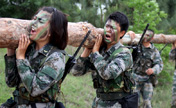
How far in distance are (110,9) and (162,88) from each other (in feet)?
12.8

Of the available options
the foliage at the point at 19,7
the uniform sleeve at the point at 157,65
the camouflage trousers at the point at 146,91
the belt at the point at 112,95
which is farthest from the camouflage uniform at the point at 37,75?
the foliage at the point at 19,7

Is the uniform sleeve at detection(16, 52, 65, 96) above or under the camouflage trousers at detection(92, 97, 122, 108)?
above

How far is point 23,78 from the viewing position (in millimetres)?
1877

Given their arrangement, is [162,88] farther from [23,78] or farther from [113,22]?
[23,78]

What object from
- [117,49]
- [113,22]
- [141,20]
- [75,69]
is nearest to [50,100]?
[75,69]

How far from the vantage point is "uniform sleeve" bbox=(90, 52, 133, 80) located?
2.62 m

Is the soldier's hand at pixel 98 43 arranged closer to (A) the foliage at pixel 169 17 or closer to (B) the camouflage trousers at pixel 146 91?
(B) the camouflage trousers at pixel 146 91

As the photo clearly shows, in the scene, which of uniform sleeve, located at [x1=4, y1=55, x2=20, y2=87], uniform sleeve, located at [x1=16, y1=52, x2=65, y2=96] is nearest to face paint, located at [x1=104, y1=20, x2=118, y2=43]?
uniform sleeve, located at [x1=16, y1=52, x2=65, y2=96]

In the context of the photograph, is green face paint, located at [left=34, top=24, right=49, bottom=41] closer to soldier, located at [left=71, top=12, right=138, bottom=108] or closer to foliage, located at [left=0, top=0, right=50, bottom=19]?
soldier, located at [left=71, top=12, right=138, bottom=108]

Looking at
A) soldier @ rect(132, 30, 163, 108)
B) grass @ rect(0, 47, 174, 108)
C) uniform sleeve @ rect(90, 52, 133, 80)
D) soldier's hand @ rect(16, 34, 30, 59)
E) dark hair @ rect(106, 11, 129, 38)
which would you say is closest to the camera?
soldier's hand @ rect(16, 34, 30, 59)

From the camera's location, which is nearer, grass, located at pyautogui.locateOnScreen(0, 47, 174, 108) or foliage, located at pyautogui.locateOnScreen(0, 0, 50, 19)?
grass, located at pyautogui.locateOnScreen(0, 47, 174, 108)

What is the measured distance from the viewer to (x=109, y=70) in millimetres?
2617

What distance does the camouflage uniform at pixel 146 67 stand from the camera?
17.3ft

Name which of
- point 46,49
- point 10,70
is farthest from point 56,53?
point 10,70
